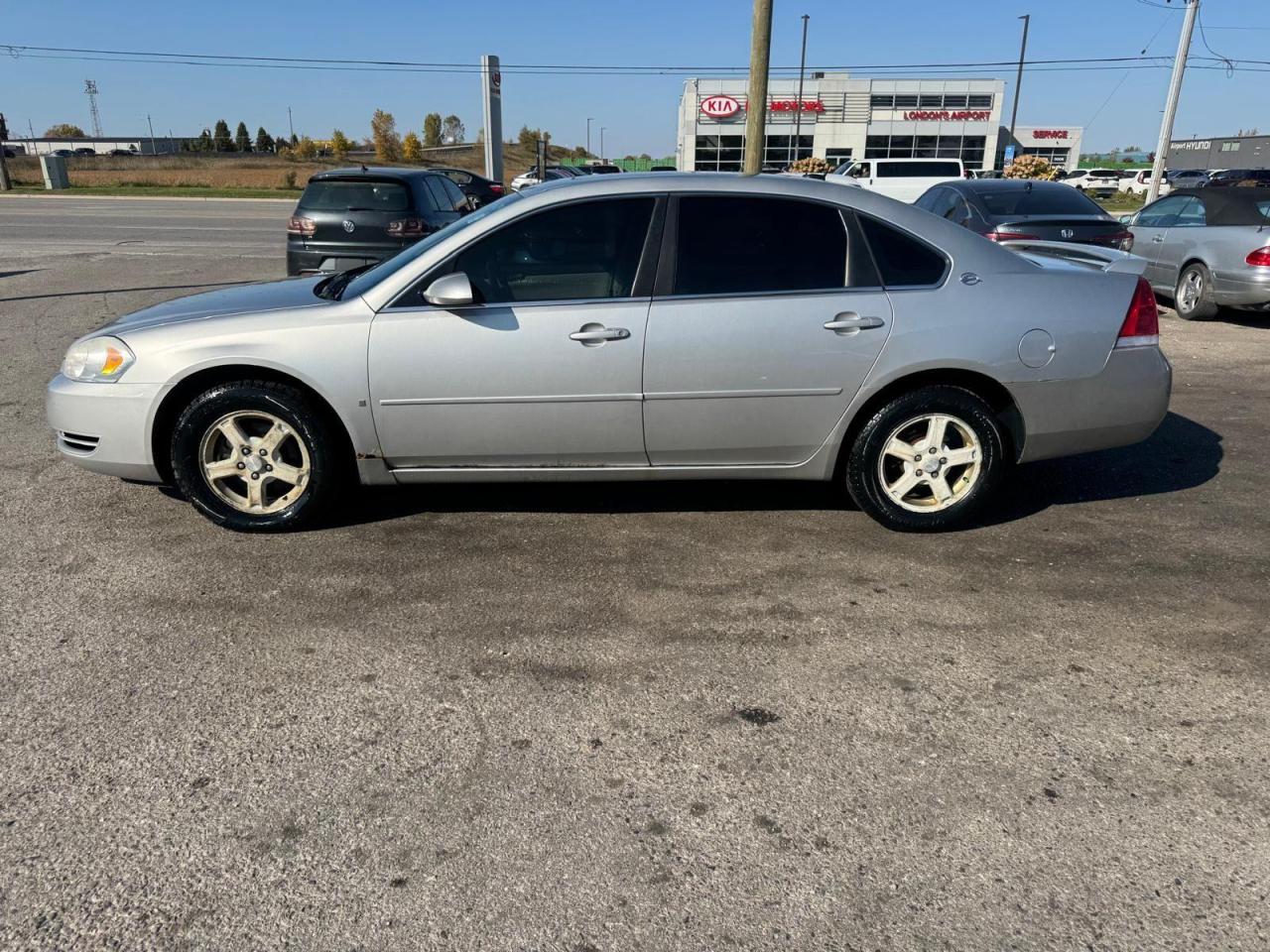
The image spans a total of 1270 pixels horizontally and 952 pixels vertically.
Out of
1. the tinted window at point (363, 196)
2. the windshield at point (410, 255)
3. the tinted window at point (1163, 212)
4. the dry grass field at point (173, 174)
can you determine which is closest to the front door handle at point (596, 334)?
the windshield at point (410, 255)

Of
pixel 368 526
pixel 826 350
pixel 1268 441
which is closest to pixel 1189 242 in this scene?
pixel 1268 441

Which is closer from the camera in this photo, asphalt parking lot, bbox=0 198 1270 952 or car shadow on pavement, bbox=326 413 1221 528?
asphalt parking lot, bbox=0 198 1270 952

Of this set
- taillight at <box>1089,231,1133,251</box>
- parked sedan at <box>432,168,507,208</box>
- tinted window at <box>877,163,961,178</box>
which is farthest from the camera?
tinted window at <box>877,163,961,178</box>

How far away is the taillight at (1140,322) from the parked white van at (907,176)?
61.6 ft

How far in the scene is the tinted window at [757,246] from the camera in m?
4.25

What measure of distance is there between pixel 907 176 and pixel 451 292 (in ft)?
73.9

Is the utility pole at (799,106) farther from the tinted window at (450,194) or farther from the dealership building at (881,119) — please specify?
the tinted window at (450,194)

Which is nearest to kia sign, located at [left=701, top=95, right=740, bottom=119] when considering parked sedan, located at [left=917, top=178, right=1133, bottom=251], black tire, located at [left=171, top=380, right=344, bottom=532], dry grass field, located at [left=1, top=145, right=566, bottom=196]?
dry grass field, located at [left=1, top=145, right=566, bottom=196]

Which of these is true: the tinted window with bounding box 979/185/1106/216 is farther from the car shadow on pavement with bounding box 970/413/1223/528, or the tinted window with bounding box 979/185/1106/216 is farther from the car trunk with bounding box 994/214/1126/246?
the car shadow on pavement with bounding box 970/413/1223/528

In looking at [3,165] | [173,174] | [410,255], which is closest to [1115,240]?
[410,255]

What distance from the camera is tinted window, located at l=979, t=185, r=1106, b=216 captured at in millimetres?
10555

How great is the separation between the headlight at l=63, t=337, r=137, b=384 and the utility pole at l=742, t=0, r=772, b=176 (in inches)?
397

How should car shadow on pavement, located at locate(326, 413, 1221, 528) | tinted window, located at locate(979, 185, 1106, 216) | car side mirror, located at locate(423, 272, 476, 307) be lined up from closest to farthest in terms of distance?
car side mirror, located at locate(423, 272, 476, 307)
car shadow on pavement, located at locate(326, 413, 1221, 528)
tinted window, located at locate(979, 185, 1106, 216)

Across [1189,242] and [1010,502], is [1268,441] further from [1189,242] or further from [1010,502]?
[1189,242]
